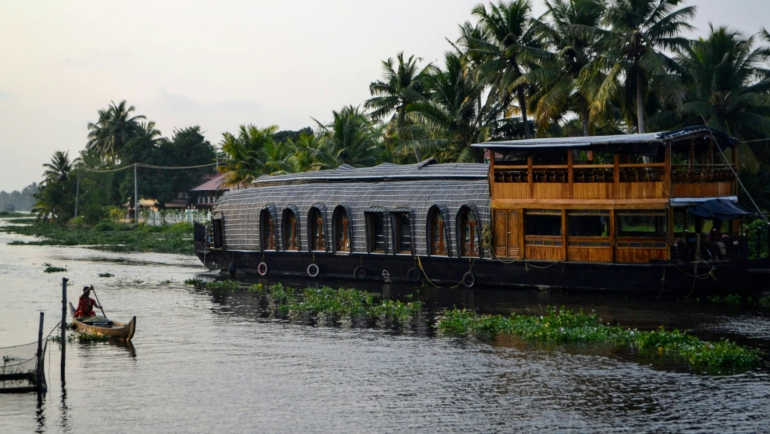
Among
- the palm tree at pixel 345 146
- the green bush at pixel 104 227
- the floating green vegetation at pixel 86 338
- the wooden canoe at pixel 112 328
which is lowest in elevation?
the floating green vegetation at pixel 86 338

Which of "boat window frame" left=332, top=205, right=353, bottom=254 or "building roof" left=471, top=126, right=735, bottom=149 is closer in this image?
"building roof" left=471, top=126, right=735, bottom=149

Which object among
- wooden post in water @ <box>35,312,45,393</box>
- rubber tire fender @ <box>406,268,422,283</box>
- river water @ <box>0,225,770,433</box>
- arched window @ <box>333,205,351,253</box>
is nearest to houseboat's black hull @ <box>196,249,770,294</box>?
rubber tire fender @ <box>406,268,422,283</box>

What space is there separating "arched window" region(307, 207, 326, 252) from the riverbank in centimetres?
1781

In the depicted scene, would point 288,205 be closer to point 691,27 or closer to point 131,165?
point 691,27

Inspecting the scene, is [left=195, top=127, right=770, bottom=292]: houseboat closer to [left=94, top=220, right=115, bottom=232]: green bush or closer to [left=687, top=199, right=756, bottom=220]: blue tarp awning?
[left=687, top=199, right=756, bottom=220]: blue tarp awning

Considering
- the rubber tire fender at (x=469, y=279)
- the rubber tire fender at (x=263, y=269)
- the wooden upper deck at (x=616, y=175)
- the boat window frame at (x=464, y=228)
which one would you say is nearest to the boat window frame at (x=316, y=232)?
the rubber tire fender at (x=263, y=269)

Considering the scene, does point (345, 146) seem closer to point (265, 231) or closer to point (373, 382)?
point (265, 231)

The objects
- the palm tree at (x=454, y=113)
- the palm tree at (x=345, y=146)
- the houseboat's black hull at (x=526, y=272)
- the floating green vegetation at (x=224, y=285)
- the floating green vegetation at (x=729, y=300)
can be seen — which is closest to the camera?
the houseboat's black hull at (x=526, y=272)

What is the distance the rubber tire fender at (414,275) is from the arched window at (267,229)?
609 cm

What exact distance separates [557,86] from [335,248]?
10.5 m

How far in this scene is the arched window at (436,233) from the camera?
2681cm

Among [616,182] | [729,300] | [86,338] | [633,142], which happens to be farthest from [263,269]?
[729,300]

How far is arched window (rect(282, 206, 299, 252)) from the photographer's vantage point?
1205 inches

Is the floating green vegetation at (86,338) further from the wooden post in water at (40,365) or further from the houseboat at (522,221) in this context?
the houseboat at (522,221)
